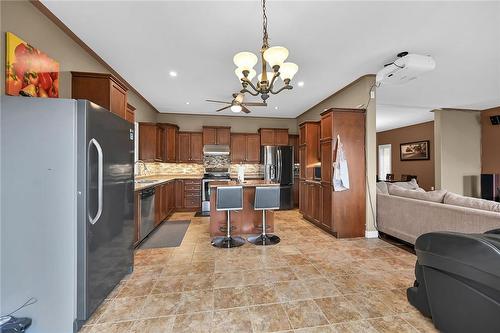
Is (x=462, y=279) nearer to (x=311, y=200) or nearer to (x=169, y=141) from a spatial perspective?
(x=311, y=200)

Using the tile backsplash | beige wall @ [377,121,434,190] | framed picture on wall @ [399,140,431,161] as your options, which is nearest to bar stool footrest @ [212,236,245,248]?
the tile backsplash

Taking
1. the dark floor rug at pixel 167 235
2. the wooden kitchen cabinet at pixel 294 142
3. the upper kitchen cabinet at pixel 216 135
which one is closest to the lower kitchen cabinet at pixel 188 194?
the dark floor rug at pixel 167 235

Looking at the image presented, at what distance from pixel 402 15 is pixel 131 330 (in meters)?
3.74

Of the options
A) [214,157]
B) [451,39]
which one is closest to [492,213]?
[451,39]

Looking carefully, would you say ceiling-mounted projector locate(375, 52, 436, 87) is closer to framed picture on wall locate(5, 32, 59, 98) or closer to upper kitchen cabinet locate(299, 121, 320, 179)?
upper kitchen cabinet locate(299, 121, 320, 179)

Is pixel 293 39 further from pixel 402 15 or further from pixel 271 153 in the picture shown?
pixel 271 153

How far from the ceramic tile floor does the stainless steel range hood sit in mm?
3035

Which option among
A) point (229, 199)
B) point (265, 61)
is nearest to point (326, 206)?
point (229, 199)

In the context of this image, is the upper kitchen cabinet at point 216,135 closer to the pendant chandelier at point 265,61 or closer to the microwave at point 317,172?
the microwave at point 317,172

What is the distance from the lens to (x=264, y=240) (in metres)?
3.41

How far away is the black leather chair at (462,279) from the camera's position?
121 centimetres

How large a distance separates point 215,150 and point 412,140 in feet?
24.7

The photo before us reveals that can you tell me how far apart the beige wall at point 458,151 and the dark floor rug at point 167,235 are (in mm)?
6663

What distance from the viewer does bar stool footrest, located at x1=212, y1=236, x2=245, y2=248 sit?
330cm
